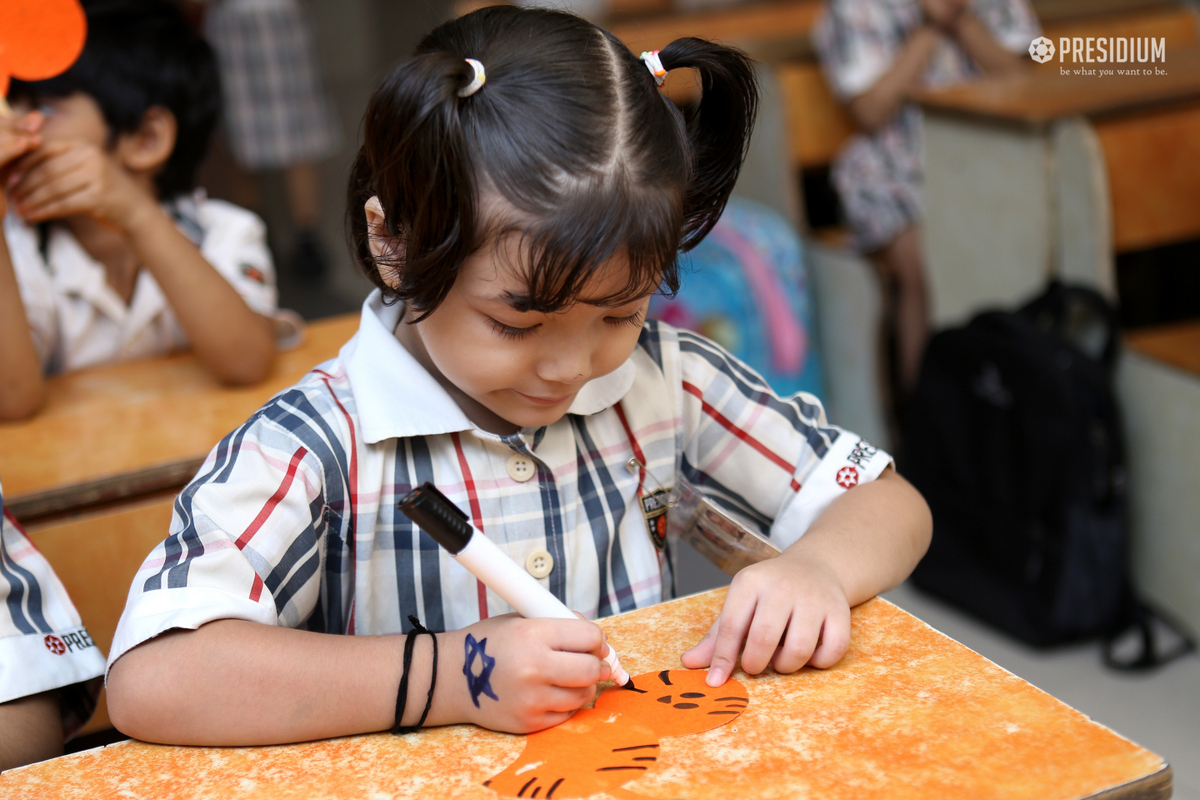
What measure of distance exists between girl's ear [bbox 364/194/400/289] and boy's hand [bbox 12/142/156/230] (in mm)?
621

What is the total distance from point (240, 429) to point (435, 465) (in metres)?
0.14

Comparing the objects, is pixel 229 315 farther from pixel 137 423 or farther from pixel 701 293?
pixel 701 293

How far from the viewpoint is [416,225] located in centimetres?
72

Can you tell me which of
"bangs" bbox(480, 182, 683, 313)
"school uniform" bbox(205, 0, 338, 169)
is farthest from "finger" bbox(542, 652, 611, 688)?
"school uniform" bbox(205, 0, 338, 169)

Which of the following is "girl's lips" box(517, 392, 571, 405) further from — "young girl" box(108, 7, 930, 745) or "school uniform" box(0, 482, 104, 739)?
"school uniform" box(0, 482, 104, 739)

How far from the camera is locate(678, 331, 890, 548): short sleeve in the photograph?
3.08 feet

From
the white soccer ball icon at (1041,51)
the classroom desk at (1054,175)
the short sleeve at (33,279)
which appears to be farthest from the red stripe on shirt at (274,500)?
the white soccer ball icon at (1041,51)

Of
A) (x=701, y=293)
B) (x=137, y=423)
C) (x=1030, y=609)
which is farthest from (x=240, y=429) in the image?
(x=701, y=293)

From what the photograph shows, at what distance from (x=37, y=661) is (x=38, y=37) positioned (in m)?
0.60

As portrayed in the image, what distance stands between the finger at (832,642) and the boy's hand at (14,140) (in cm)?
95

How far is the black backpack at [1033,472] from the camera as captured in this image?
190cm

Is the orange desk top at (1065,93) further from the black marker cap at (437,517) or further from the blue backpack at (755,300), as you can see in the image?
the black marker cap at (437,517)

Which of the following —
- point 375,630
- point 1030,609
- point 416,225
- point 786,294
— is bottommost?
point 1030,609

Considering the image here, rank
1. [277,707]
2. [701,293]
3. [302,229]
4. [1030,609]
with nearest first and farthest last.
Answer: [277,707] < [1030,609] < [701,293] < [302,229]
